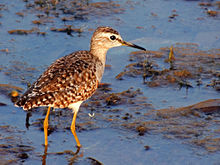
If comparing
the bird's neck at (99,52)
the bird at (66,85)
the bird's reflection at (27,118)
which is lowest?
the bird's reflection at (27,118)

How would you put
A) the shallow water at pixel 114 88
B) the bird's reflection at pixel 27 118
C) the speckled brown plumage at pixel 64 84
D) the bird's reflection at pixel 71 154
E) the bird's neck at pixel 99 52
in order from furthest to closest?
the bird's neck at pixel 99 52, the bird's reflection at pixel 27 118, the shallow water at pixel 114 88, the bird's reflection at pixel 71 154, the speckled brown plumage at pixel 64 84

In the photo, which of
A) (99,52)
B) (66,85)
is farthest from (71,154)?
(99,52)

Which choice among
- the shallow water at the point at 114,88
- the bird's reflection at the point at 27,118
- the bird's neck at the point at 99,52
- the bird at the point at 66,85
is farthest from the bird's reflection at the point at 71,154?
the bird's neck at the point at 99,52

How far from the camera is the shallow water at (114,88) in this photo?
6.63m

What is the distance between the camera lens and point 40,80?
647 centimetres

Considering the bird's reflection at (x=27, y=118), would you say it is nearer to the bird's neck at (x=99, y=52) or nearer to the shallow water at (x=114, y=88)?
the shallow water at (x=114, y=88)

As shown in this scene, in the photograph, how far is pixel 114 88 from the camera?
8531 millimetres

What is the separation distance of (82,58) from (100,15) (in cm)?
469

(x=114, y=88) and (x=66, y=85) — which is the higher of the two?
(x=66, y=85)

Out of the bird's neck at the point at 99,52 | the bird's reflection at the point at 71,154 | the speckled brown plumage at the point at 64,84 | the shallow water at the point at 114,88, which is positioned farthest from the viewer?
the bird's neck at the point at 99,52

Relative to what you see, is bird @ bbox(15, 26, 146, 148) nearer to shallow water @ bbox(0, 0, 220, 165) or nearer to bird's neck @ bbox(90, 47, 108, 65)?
bird's neck @ bbox(90, 47, 108, 65)

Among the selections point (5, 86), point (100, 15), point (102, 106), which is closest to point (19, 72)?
point (5, 86)

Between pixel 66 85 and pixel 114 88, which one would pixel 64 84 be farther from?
pixel 114 88

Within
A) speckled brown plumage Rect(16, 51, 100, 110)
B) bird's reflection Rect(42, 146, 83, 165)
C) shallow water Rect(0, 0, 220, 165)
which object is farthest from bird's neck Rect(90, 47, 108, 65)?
bird's reflection Rect(42, 146, 83, 165)
